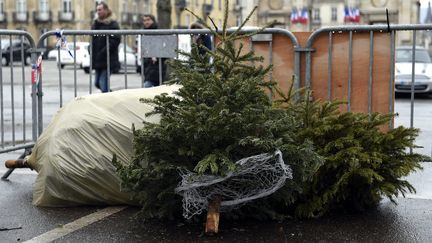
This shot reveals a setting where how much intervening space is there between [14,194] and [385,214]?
301 cm

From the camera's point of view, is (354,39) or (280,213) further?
(354,39)

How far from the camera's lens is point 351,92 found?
21.4 ft

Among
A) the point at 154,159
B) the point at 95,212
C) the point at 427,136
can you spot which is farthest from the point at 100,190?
the point at 427,136

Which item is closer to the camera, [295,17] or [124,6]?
[295,17]

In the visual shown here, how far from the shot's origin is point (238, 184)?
4625 millimetres

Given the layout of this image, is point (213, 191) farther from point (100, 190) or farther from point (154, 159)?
point (100, 190)

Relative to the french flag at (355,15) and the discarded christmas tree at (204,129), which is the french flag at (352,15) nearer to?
the french flag at (355,15)

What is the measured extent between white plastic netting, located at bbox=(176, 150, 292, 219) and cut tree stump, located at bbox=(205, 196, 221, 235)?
1.2 inches

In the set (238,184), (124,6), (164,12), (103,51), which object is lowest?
(238,184)

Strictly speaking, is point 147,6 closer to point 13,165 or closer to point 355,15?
point 355,15

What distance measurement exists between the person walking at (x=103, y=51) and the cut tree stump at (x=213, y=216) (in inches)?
188

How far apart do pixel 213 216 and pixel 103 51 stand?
601cm

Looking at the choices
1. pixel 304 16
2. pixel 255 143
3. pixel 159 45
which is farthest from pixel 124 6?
pixel 255 143

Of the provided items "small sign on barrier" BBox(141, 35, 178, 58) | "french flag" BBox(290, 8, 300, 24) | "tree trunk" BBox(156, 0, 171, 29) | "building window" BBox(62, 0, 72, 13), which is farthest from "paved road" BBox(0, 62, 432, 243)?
"building window" BBox(62, 0, 72, 13)
